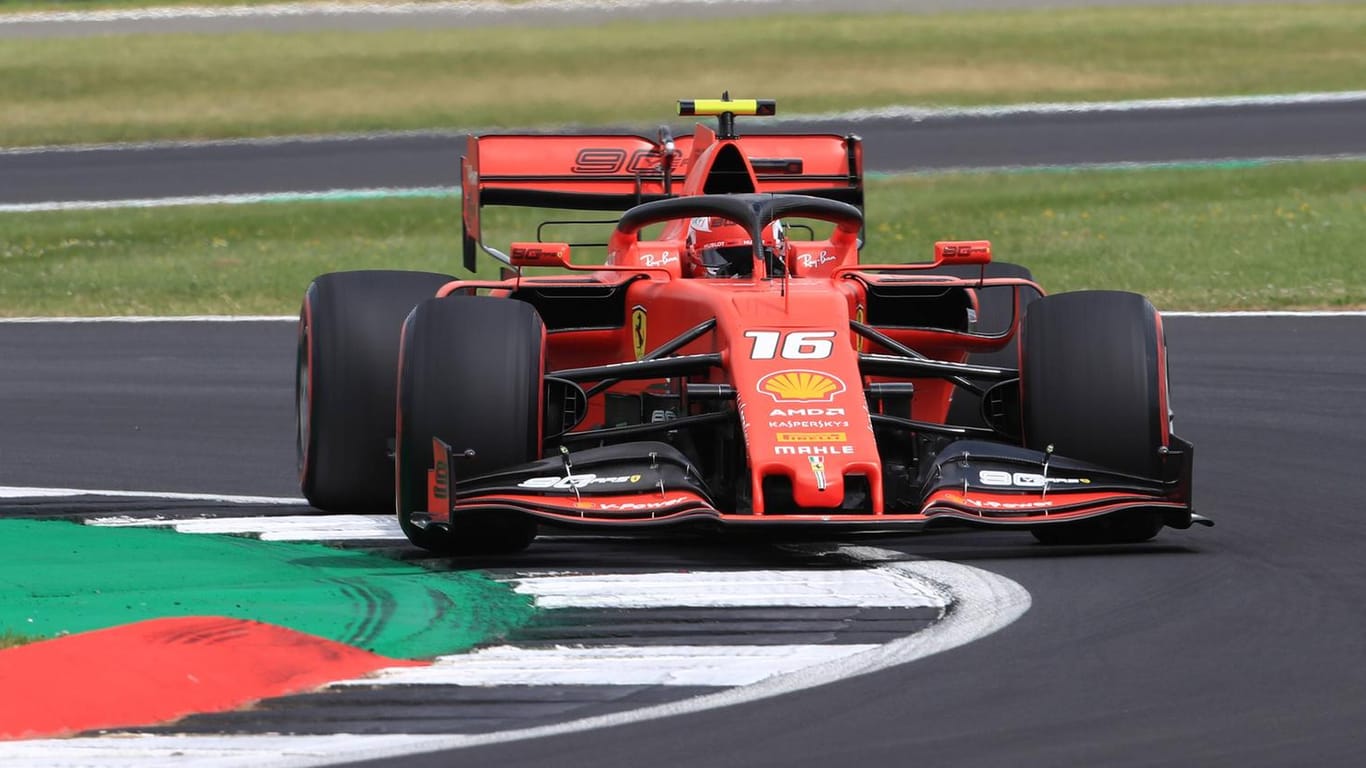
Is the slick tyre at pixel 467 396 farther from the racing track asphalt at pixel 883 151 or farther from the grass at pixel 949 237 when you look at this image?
the racing track asphalt at pixel 883 151

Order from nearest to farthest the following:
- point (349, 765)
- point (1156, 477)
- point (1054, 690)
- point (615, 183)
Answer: point (349, 765), point (1054, 690), point (1156, 477), point (615, 183)

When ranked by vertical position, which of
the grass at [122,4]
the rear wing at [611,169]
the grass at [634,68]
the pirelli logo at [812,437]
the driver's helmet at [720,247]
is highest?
the grass at [122,4]

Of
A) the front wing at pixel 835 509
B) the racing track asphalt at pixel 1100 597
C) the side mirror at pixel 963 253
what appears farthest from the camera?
the side mirror at pixel 963 253

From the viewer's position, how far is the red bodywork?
26.0 ft

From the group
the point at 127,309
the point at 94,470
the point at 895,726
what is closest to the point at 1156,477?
the point at 895,726

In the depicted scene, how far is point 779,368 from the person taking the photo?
8.27 metres

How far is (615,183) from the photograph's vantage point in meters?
11.8

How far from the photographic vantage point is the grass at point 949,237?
60.4 ft

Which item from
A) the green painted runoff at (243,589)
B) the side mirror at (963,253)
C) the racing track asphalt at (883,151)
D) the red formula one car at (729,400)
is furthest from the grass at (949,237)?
the green painted runoff at (243,589)

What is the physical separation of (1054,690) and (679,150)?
6406 millimetres

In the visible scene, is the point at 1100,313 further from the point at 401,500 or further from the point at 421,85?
the point at 421,85

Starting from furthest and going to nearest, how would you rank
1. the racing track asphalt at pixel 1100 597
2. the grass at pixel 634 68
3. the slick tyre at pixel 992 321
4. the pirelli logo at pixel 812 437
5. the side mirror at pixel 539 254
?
the grass at pixel 634 68, the slick tyre at pixel 992 321, the side mirror at pixel 539 254, the pirelli logo at pixel 812 437, the racing track asphalt at pixel 1100 597

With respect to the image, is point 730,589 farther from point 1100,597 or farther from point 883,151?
point 883,151

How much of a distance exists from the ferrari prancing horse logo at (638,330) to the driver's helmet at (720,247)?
622 millimetres
